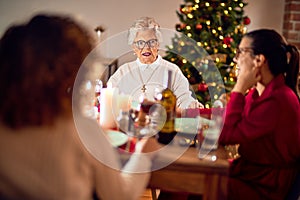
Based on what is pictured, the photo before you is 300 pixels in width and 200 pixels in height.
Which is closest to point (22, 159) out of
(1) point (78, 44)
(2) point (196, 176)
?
(1) point (78, 44)

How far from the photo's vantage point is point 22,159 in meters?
0.94

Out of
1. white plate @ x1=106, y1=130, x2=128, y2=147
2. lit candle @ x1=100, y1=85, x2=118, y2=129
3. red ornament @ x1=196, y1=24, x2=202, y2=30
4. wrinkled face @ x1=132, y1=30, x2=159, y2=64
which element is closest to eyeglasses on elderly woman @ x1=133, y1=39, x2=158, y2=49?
wrinkled face @ x1=132, y1=30, x2=159, y2=64

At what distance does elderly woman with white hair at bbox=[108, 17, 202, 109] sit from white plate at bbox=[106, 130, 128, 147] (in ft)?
0.62

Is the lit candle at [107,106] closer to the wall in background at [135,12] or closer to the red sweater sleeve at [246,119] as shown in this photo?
the red sweater sleeve at [246,119]

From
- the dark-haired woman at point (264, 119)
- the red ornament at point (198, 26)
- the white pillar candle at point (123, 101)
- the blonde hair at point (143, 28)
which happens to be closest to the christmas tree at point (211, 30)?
the red ornament at point (198, 26)

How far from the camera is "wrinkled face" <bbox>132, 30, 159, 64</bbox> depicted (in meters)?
1.34

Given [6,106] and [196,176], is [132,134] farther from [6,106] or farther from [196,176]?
[6,106]

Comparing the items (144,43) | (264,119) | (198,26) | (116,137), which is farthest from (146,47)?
(198,26)

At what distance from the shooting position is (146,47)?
133 centimetres

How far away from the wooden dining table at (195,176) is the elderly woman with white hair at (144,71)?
0.99 ft

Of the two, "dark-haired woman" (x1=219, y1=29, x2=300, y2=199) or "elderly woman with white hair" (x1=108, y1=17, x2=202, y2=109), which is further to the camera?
"elderly woman with white hair" (x1=108, y1=17, x2=202, y2=109)

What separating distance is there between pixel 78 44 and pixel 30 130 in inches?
9.5

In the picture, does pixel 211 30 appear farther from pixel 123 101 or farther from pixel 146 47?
pixel 123 101

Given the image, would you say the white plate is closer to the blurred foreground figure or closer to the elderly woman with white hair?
the blurred foreground figure
